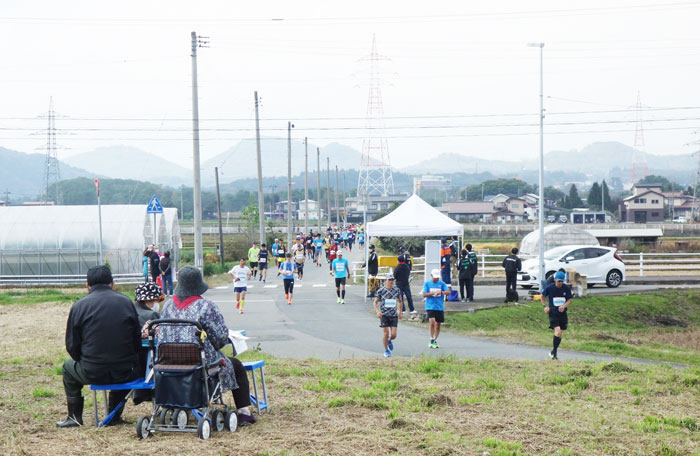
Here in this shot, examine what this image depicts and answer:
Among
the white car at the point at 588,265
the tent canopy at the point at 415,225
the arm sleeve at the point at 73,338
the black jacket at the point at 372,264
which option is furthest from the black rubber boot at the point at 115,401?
the white car at the point at 588,265

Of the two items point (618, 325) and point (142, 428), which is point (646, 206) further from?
point (142, 428)

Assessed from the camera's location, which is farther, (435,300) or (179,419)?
(435,300)

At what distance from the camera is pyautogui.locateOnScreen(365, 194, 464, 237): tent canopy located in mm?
25781

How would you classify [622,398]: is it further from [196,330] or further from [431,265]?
[431,265]

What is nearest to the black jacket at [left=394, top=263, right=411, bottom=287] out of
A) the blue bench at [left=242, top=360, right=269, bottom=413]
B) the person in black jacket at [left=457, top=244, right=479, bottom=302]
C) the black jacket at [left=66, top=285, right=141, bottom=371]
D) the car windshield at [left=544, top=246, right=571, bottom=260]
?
the person in black jacket at [left=457, top=244, right=479, bottom=302]

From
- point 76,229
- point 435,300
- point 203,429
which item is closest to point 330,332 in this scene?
point 435,300

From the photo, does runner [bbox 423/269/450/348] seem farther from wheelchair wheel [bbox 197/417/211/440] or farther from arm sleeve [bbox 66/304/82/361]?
arm sleeve [bbox 66/304/82/361]

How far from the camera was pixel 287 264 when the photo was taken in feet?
75.5

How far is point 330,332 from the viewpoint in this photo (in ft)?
59.0

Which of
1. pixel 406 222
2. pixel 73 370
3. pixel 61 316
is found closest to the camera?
pixel 73 370

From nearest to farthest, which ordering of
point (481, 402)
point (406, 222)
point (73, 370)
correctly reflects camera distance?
1. point (73, 370)
2. point (481, 402)
3. point (406, 222)

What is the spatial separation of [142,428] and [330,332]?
37.6 feet

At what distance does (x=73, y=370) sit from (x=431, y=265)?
54.9 feet

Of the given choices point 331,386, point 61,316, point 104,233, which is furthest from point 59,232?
point 331,386
